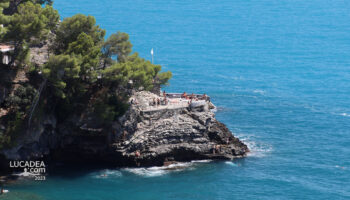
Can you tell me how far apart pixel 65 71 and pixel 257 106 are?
166ft

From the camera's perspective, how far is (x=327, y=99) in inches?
5044

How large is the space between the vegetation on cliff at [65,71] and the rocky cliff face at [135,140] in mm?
1922

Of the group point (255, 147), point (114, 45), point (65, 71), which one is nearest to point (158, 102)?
point (114, 45)

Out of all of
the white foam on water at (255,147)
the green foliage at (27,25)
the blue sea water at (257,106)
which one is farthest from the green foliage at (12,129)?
the white foam on water at (255,147)

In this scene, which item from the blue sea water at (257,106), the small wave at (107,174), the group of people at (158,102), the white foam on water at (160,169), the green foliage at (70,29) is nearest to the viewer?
the blue sea water at (257,106)

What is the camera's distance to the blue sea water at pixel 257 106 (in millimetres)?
83625

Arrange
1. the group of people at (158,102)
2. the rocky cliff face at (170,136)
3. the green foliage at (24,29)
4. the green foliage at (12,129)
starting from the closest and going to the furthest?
the green foliage at (12,129) → the green foliage at (24,29) → the rocky cliff face at (170,136) → the group of people at (158,102)

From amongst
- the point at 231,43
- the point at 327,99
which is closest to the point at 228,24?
the point at 231,43

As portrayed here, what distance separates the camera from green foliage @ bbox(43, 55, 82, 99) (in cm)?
8362

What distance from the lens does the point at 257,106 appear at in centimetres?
12450

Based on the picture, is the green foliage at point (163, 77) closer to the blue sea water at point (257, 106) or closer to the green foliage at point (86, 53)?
the blue sea water at point (257, 106)

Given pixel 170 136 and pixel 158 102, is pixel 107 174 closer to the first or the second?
pixel 170 136

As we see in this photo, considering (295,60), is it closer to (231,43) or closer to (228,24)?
(231,43)

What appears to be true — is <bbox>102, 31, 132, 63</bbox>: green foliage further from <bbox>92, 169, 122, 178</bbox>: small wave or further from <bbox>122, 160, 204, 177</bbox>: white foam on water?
<bbox>122, 160, 204, 177</bbox>: white foam on water
